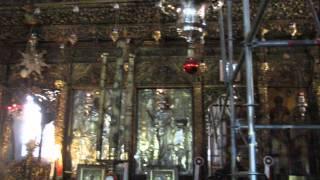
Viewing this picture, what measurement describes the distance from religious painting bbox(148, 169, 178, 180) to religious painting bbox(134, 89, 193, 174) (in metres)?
0.25

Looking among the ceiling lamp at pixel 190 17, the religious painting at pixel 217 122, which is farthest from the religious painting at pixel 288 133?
the ceiling lamp at pixel 190 17

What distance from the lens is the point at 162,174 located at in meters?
5.95

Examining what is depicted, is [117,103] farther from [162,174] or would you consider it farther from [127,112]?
[162,174]

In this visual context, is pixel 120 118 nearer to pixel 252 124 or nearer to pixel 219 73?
pixel 219 73

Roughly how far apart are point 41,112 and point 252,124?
483 cm

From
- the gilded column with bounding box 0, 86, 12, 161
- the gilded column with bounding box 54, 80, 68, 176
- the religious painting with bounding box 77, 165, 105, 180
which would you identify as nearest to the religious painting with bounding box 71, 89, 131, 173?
the gilded column with bounding box 54, 80, 68, 176

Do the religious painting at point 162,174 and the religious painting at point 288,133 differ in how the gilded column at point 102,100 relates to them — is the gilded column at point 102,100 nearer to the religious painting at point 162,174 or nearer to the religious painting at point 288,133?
the religious painting at point 162,174

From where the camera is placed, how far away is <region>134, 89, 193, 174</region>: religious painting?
631 centimetres

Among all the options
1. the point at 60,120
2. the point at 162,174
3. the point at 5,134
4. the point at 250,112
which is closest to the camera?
the point at 250,112

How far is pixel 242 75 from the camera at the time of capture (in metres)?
6.45

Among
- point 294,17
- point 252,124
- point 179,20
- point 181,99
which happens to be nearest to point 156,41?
point 181,99

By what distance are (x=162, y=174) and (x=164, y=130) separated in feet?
2.29

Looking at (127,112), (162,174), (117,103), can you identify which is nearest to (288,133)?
(162,174)

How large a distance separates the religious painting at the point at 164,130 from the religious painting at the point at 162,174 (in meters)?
0.25
